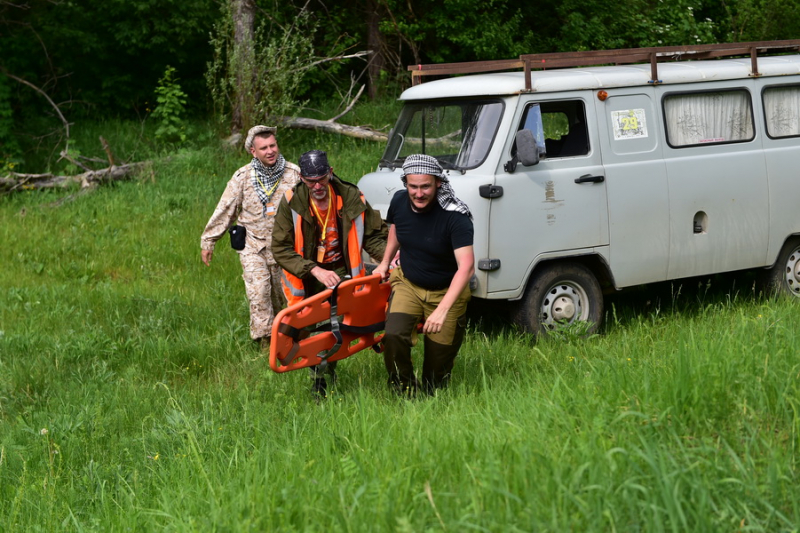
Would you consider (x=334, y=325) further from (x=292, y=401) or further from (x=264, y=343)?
(x=264, y=343)

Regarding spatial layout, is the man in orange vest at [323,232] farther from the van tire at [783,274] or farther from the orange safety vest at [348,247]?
the van tire at [783,274]

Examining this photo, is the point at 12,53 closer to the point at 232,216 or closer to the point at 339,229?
the point at 232,216

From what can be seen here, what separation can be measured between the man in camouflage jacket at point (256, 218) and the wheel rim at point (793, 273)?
455 centimetres

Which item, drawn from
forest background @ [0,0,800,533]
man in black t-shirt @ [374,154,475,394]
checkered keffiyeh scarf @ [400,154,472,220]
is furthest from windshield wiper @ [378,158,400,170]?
checkered keffiyeh scarf @ [400,154,472,220]

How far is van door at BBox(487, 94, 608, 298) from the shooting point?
7461 millimetres

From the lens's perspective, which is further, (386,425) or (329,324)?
(329,324)

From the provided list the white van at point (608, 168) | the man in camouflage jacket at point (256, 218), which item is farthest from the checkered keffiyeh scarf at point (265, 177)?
the white van at point (608, 168)

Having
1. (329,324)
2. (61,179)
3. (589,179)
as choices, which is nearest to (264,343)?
(329,324)

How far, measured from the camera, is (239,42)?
15.7 metres

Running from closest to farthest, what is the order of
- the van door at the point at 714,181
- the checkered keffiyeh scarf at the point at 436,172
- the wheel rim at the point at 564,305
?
the checkered keffiyeh scarf at the point at 436,172, the wheel rim at the point at 564,305, the van door at the point at 714,181

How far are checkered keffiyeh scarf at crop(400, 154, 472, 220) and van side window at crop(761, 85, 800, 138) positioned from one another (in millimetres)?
4050

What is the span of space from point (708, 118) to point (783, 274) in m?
1.64

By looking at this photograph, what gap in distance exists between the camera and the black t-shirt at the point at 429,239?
5926 mm

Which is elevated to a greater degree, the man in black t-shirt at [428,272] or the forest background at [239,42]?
the forest background at [239,42]
